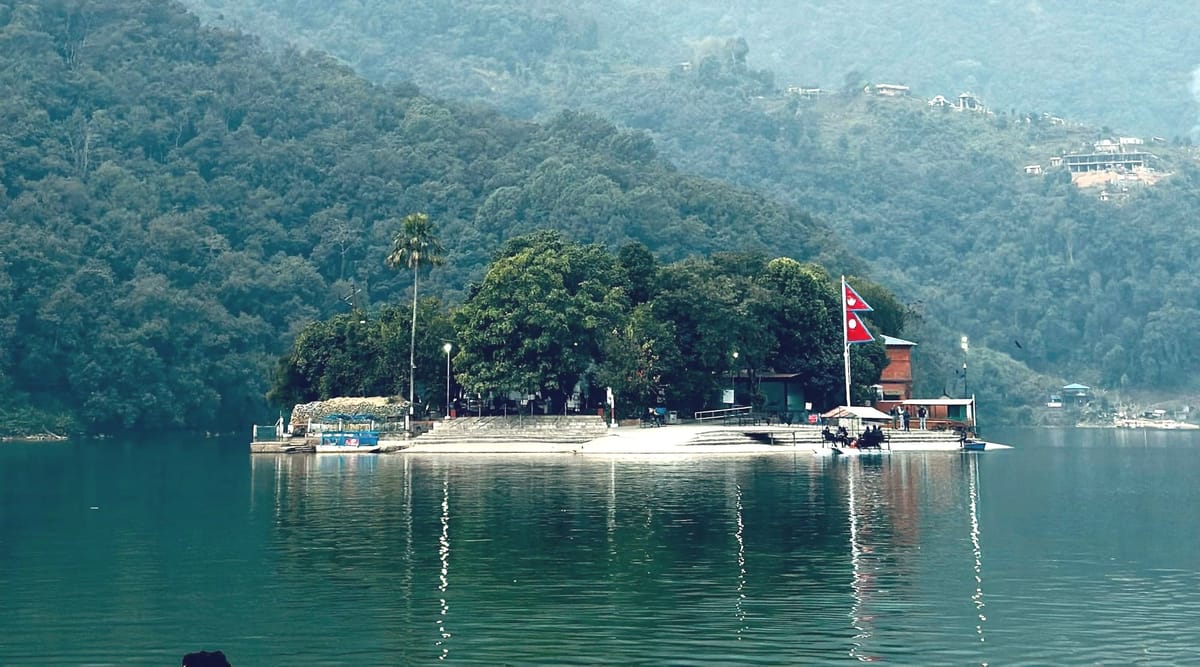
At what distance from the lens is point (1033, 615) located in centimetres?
2986

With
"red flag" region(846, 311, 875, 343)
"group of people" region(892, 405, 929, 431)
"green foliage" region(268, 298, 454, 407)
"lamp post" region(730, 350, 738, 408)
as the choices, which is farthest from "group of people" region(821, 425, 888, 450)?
"green foliage" region(268, 298, 454, 407)

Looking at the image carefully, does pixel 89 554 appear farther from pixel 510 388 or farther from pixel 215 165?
pixel 215 165

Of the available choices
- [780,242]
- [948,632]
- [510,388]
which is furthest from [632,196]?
[948,632]

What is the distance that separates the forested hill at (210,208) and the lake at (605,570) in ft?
227

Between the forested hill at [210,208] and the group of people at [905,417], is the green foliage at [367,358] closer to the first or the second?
the group of people at [905,417]

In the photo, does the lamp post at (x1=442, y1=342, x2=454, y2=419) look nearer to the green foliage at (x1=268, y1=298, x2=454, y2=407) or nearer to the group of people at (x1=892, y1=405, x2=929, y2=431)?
the green foliage at (x1=268, y1=298, x2=454, y2=407)

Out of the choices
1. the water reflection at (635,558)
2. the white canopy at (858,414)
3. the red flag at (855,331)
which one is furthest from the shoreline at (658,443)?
the water reflection at (635,558)

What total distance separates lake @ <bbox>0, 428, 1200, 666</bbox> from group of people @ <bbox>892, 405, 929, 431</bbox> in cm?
2760

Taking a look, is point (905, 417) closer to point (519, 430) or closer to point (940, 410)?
point (940, 410)

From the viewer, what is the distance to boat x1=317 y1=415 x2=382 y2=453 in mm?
88438

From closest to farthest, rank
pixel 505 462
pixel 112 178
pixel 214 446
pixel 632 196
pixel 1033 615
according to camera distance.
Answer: pixel 1033 615 → pixel 505 462 → pixel 214 446 → pixel 112 178 → pixel 632 196

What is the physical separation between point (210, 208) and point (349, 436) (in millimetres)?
78554

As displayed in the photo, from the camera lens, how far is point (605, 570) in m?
35.6

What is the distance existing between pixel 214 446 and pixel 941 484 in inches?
2484
